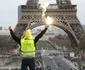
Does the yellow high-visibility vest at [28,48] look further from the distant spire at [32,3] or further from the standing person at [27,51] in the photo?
the distant spire at [32,3]

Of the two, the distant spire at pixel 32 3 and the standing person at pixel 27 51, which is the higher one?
the standing person at pixel 27 51

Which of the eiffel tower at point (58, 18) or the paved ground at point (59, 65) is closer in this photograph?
the paved ground at point (59, 65)

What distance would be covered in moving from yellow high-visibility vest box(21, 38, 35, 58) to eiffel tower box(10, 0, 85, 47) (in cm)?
3604

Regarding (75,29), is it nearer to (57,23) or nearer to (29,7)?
(57,23)

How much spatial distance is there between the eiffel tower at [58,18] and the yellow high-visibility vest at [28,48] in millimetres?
36038

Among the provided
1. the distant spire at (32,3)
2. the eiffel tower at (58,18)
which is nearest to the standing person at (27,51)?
the eiffel tower at (58,18)

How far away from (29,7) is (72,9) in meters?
4.91

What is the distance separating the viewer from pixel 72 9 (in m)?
42.4

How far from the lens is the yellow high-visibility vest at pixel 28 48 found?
464 cm

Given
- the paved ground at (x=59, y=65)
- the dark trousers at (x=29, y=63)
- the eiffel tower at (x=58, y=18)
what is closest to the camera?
the dark trousers at (x=29, y=63)

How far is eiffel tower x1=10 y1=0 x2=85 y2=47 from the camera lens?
41125 millimetres

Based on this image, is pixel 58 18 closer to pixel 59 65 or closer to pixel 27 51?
pixel 59 65

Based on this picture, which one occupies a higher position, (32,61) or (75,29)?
(32,61)

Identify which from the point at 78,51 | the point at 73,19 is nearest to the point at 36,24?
the point at 73,19
